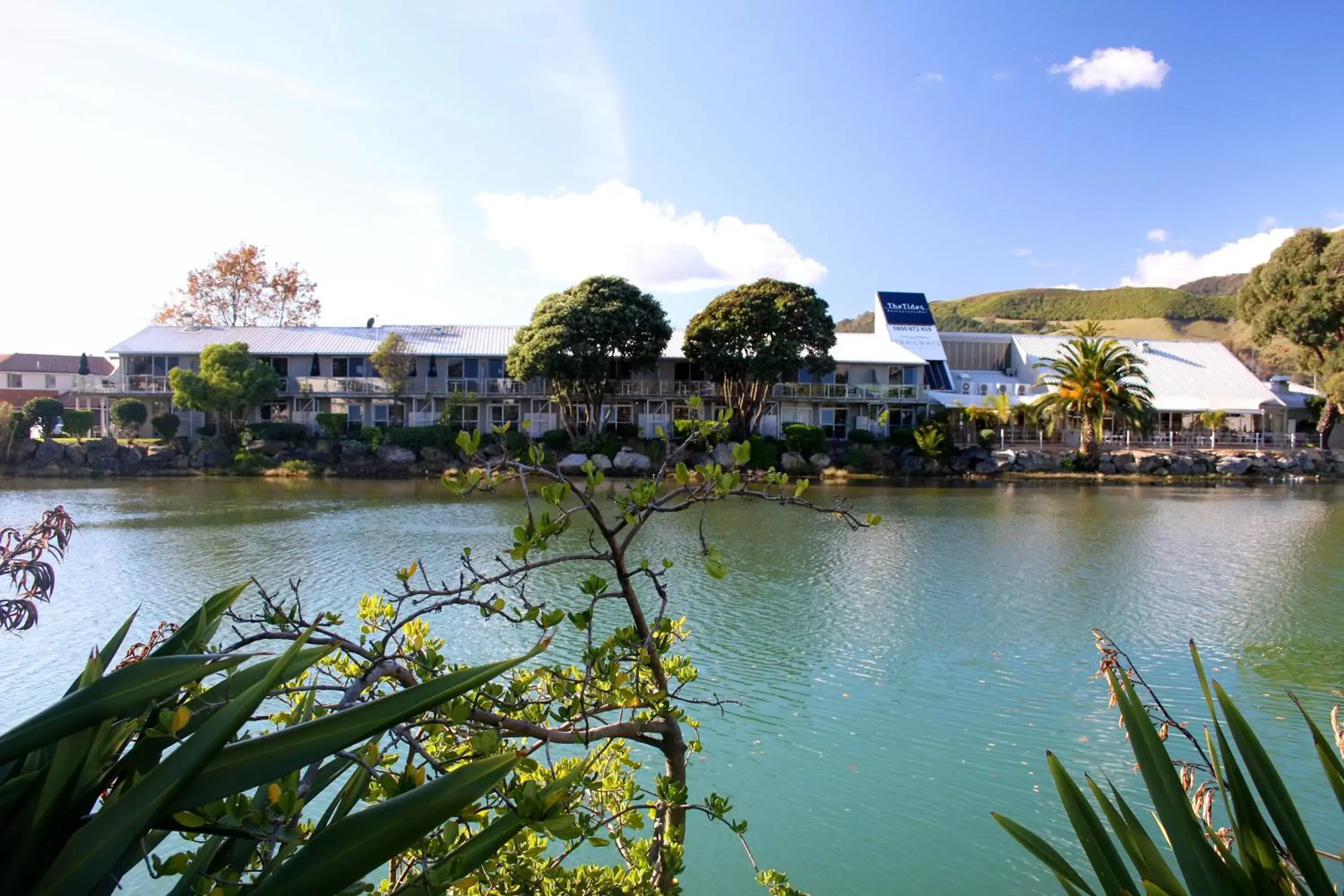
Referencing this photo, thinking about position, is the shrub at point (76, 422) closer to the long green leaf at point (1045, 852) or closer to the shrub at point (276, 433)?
the shrub at point (276, 433)

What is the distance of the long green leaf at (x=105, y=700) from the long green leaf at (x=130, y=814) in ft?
0.47

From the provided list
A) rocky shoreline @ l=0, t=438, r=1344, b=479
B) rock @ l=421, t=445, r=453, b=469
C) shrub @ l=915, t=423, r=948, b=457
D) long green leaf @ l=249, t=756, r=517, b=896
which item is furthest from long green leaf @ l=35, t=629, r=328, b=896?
shrub @ l=915, t=423, r=948, b=457

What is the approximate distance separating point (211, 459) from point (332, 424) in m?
5.27

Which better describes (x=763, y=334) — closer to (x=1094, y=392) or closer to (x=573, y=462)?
(x=573, y=462)

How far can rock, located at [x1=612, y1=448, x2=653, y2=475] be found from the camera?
3544 centimetres

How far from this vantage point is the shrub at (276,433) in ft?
126

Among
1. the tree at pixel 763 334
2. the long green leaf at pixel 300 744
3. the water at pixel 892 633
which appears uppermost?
the tree at pixel 763 334

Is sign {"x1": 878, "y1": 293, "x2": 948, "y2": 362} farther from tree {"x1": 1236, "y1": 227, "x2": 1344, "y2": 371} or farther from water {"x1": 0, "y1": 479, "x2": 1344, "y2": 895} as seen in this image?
water {"x1": 0, "y1": 479, "x2": 1344, "y2": 895}

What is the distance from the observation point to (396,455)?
1475 inches

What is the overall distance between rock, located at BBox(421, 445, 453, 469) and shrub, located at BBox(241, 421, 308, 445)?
5.99 m

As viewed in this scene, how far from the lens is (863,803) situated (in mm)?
7285

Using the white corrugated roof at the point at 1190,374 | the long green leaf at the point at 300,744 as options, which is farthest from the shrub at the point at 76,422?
the white corrugated roof at the point at 1190,374

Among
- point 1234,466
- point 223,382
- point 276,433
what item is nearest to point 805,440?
point 1234,466

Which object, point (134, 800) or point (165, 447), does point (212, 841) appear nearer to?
point (134, 800)
